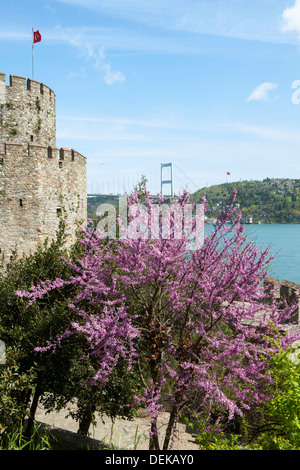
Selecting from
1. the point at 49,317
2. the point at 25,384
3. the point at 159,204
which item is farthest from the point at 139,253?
the point at 25,384

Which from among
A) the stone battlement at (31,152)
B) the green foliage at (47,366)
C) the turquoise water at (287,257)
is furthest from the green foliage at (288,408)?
the turquoise water at (287,257)

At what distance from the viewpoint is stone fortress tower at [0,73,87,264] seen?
16453 millimetres

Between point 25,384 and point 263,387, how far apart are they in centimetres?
528

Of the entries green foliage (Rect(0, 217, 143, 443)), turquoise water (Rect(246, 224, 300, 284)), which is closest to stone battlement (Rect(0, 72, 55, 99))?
green foliage (Rect(0, 217, 143, 443))

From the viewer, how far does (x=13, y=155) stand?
54.1 feet

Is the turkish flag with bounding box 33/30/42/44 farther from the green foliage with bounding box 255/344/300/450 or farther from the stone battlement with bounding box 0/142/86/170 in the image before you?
the green foliage with bounding box 255/344/300/450

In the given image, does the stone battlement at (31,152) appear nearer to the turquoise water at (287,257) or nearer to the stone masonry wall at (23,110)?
the stone masonry wall at (23,110)

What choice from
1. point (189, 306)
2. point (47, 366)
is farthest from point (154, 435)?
point (47, 366)

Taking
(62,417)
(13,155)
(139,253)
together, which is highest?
(13,155)

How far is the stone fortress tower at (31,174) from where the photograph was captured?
16453 mm

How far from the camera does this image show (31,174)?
16.6m

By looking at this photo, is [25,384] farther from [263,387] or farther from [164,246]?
[263,387]

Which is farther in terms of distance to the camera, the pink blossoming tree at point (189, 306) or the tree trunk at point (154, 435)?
the tree trunk at point (154, 435)

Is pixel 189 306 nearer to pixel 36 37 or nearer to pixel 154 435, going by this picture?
pixel 154 435
